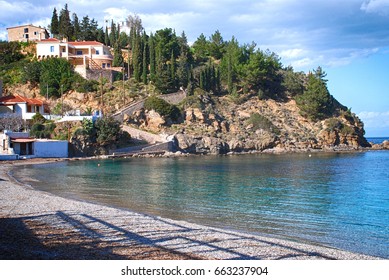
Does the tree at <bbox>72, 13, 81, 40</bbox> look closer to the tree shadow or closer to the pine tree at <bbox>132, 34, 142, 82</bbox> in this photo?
the pine tree at <bbox>132, 34, 142, 82</bbox>

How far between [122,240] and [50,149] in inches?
1636

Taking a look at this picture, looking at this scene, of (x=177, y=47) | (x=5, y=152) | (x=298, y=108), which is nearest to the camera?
(x=5, y=152)

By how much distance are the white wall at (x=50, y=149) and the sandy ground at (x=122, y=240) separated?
115 feet

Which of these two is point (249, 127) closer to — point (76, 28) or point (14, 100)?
point (14, 100)

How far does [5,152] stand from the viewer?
158 ft

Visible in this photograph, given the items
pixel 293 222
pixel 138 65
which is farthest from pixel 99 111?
pixel 293 222

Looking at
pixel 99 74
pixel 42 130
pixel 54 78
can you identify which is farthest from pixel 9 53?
pixel 42 130

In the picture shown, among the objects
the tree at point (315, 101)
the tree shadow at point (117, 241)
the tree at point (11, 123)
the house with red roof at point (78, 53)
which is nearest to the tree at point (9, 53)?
the house with red roof at point (78, 53)

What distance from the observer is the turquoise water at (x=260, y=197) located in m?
15.4

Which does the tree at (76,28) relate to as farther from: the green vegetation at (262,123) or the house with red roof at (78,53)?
the green vegetation at (262,123)

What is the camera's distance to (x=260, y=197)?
23016 mm
